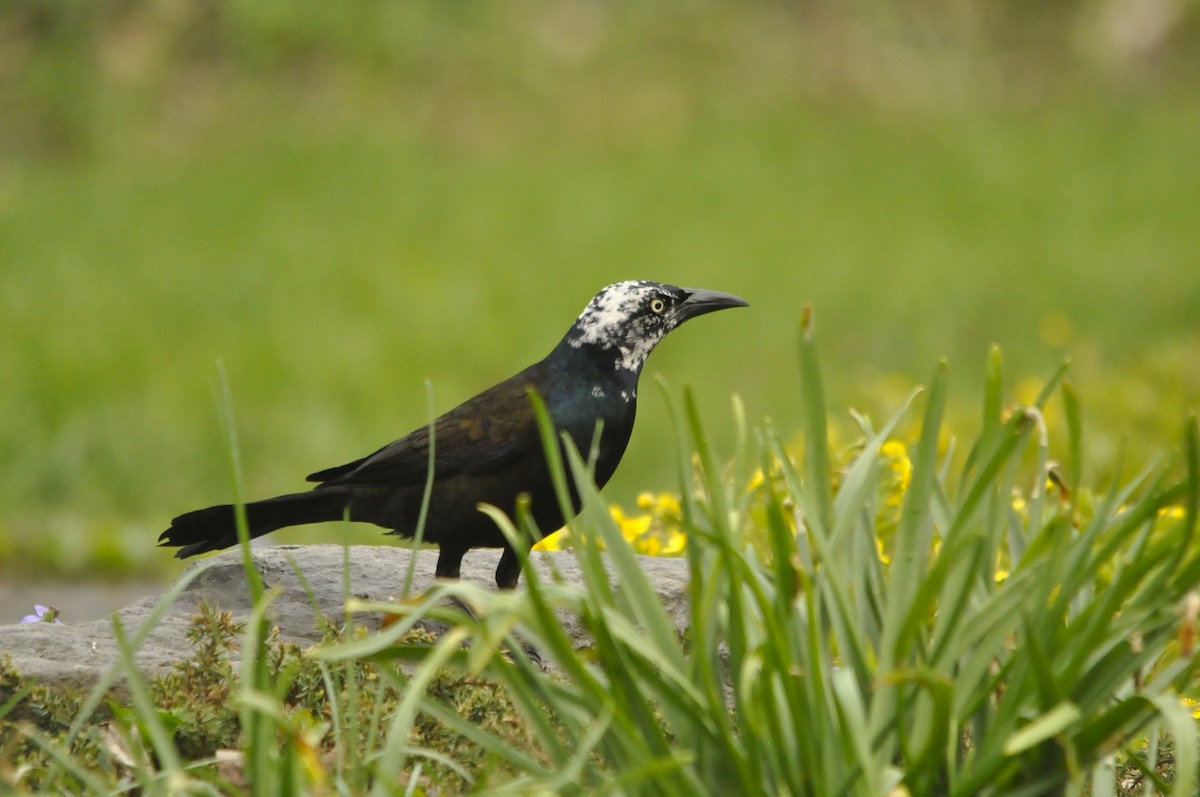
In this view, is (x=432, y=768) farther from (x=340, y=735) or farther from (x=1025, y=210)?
(x=1025, y=210)

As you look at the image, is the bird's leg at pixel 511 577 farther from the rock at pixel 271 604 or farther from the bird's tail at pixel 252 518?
the bird's tail at pixel 252 518

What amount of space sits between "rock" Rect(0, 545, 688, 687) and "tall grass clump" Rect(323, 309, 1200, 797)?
1.11 ft

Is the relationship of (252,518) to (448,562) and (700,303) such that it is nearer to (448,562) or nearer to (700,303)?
(448,562)

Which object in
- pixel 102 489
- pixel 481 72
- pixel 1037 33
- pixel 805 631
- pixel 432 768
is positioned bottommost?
pixel 432 768

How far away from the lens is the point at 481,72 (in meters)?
14.7

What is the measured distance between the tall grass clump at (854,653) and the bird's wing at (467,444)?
683 millimetres

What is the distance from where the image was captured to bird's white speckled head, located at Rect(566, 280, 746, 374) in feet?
10.5

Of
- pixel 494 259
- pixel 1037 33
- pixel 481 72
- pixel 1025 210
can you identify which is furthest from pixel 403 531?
pixel 1037 33

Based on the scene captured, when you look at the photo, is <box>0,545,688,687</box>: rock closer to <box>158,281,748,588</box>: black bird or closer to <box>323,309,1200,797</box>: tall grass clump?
<box>158,281,748,588</box>: black bird

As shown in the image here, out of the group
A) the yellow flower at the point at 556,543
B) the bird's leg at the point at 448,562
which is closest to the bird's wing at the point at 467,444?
the bird's leg at the point at 448,562

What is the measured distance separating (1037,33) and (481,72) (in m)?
6.43

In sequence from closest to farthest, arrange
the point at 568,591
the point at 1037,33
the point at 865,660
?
the point at 568,591 → the point at 865,660 → the point at 1037,33

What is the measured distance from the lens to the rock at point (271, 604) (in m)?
2.89

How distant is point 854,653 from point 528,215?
9953mm
